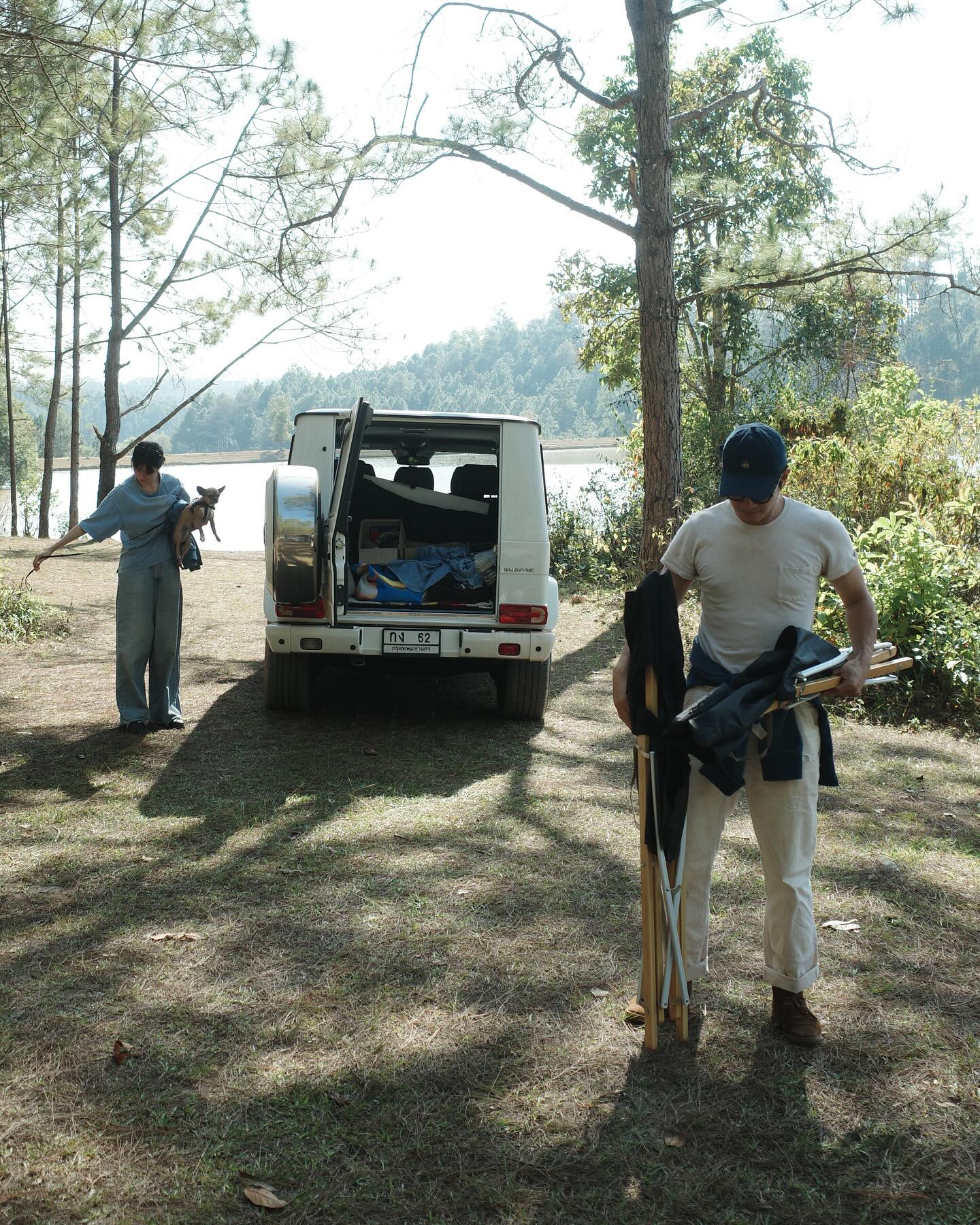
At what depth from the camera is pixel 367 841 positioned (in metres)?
5.00

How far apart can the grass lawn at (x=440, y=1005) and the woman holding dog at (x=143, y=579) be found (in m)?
0.51

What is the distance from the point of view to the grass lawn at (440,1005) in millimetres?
2619

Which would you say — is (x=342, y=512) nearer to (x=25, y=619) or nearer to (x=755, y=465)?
(x=755, y=465)

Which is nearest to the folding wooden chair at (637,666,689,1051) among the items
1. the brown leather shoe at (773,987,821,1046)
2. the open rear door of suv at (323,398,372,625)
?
the brown leather shoe at (773,987,821,1046)

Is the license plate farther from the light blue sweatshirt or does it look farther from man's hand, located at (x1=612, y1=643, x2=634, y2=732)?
man's hand, located at (x1=612, y1=643, x2=634, y2=732)

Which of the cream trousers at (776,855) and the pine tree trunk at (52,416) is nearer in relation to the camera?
the cream trousers at (776,855)

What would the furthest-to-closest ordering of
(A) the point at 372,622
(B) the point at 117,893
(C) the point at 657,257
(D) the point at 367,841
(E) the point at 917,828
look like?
1. (C) the point at 657,257
2. (A) the point at 372,622
3. (E) the point at 917,828
4. (D) the point at 367,841
5. (B) the point at 117,893

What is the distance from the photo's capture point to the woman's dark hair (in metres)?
6.45

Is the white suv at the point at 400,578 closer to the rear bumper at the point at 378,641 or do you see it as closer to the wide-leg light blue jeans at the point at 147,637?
the rear bumper at the point at 378,641

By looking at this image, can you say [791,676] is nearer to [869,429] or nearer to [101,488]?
[869,429]

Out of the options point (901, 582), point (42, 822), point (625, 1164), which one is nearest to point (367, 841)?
point (42, 822)

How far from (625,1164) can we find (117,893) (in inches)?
94.9

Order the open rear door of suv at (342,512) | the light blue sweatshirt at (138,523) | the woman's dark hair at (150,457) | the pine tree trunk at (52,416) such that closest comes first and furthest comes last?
the open rear door of suv at (342,512), the woman's dark hair at (150,457), the light blue sweatshirt at (138,523), the pine tree trunk at (52,416)

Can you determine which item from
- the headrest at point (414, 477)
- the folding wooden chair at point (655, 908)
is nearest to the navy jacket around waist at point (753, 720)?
the folding wooden chair at point (655, 908)
